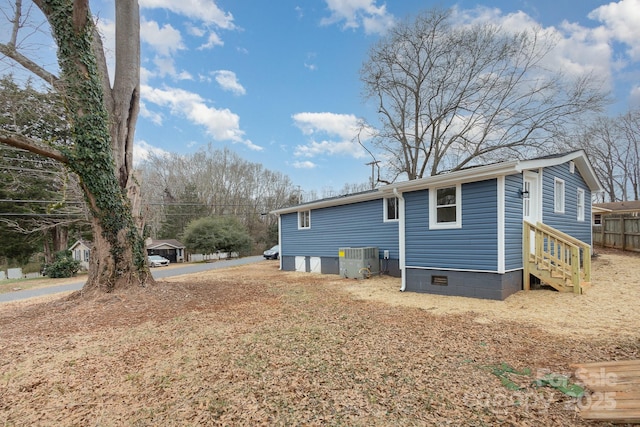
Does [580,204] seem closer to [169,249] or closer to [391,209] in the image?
[391,209]

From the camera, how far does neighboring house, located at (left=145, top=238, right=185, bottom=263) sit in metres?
27.7

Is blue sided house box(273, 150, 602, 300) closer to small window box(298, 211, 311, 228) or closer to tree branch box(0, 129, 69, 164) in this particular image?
small window box(298, 211, 311, 228)

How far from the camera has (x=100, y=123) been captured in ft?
22.9

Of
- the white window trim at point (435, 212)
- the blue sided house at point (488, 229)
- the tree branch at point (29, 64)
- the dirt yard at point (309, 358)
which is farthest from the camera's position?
the white window trim at point (435, 212)

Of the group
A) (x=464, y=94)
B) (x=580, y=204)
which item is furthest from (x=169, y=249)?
(x=580, y=204)

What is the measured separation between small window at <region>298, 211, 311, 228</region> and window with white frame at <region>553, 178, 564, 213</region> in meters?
8.92

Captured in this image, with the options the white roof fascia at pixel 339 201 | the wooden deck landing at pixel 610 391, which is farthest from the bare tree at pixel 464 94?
the wooden deck landing at pixel 610 391

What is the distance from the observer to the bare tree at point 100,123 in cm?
660

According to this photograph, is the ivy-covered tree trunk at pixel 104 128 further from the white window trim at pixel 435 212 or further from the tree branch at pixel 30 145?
the white window trim at pixel 435 212

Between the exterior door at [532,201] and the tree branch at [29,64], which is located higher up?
the tree branch at [29,64]

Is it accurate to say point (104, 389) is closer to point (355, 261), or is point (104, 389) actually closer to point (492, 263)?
point (492, 263)

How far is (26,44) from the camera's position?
6.12 metres

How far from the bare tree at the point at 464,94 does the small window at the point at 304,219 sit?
919cm

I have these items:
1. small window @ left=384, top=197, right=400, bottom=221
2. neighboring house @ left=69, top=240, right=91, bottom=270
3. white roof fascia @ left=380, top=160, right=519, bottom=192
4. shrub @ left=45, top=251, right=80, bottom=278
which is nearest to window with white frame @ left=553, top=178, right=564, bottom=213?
white roof fascia @ left=380, top=160, right=519, bottom=192
